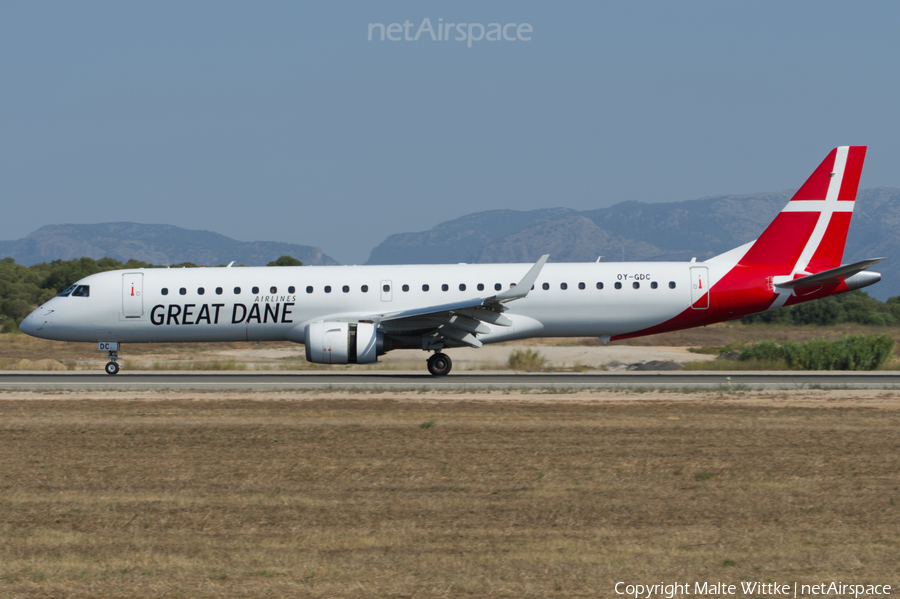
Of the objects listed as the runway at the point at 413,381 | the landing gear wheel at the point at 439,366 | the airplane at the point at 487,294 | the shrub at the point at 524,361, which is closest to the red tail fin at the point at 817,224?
the airplane at the point at 487,294

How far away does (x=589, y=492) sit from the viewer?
9.62 m

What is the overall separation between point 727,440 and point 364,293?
543 inches

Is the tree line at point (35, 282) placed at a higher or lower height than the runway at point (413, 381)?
higher

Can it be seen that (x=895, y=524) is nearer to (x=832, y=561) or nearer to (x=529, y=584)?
(x=832, y=561)

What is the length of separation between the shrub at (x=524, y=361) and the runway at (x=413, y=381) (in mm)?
4611

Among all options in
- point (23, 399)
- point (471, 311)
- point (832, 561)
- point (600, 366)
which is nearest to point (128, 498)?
point (832, 561)

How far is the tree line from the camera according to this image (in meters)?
53.9

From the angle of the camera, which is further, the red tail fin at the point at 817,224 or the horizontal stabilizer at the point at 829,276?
the red tail fin at the point at 817,224

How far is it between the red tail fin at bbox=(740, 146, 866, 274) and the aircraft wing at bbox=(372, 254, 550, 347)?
6.81 metres

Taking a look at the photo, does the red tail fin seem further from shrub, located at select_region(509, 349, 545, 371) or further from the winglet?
shrub, located at select_region(509, 349, 545, 371)

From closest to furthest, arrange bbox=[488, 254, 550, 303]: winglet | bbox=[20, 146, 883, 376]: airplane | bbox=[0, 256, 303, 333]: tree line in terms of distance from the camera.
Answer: bbox=[488, 254, 550, 303]: winglet < bbox=[20, 146, 883, 376]: airplane < bbox=[0, 256, 303, 333]: tree line

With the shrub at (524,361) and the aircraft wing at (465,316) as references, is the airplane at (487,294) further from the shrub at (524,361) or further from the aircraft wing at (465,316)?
the shrub at (524,361)

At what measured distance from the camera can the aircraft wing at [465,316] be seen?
2286cm

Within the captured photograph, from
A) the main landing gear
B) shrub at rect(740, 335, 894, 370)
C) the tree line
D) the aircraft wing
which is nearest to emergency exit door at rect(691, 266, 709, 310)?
the aircraft wing
